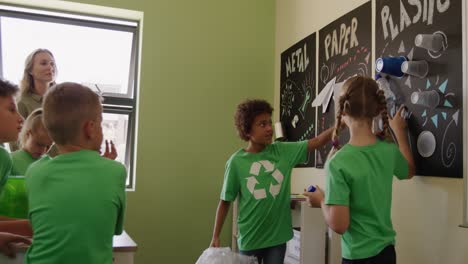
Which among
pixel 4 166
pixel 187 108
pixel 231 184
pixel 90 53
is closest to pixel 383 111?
pixel 231 184

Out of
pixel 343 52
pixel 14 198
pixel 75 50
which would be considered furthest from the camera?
pixel 75 50

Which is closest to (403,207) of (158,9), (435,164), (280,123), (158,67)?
(435,164)

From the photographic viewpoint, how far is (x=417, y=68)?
5.91 ft

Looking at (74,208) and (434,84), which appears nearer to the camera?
(74,208)

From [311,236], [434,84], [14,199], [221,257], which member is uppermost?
[434,84]

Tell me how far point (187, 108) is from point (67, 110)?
6.96 ft

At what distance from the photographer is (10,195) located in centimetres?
150

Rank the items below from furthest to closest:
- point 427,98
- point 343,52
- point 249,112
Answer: point 343,52, point 249,112, point 427,98

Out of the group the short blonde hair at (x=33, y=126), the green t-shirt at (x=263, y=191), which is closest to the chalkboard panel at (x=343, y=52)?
the green t-shirt at (x=263, y=191)

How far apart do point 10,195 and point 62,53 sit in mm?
2308

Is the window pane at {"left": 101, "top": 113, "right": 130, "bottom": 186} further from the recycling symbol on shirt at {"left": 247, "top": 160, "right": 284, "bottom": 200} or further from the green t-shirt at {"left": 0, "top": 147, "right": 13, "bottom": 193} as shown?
the green t-shirt at {"left": 0, "top": 147, "right": 13, "bottom": 193}

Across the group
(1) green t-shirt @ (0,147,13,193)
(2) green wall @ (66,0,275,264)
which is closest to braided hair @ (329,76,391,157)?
(1) green t-shirt @ (0,147,13,193)

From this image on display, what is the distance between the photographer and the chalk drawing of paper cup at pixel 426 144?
1752mm

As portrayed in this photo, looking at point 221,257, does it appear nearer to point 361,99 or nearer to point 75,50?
point 361,99
